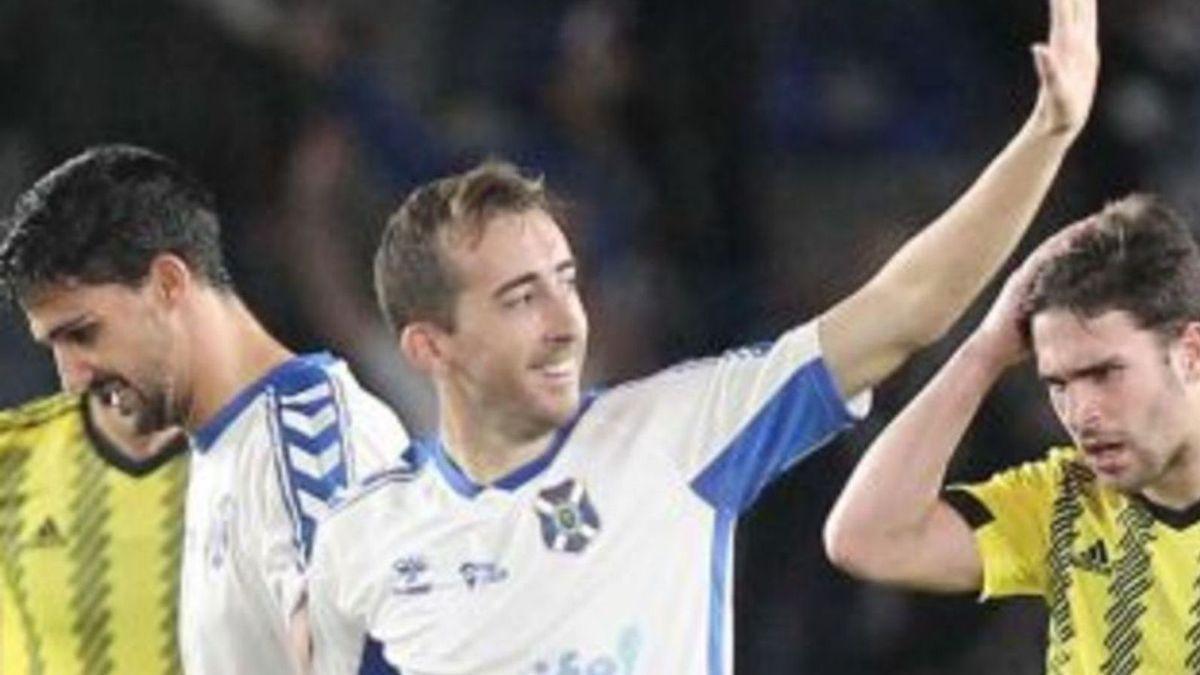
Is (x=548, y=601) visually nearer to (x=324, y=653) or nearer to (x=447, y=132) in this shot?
(x=324, y=653)

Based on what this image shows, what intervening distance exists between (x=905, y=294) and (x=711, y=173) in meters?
3.65

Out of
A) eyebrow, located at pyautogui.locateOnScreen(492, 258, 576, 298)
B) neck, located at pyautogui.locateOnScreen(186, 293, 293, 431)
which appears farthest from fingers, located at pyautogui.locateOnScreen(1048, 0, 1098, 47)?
neck, located at pyautogui.locateOnScreen(186, 293, 293, 431)

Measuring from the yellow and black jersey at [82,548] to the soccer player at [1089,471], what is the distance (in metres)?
1.02

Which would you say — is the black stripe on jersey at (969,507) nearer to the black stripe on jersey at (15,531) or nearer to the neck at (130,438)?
the neck at (130,438)

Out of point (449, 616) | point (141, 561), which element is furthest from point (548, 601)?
point (141, 561)

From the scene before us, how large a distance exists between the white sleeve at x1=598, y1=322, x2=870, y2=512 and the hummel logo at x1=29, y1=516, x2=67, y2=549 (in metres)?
1.10

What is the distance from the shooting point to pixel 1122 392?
3891 millimetres

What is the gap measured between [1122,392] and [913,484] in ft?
1.27

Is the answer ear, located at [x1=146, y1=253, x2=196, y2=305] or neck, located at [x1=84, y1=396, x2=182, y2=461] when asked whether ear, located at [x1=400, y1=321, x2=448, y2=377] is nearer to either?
ear, located at [x1=146, y1=253, x2=196, y2=305]

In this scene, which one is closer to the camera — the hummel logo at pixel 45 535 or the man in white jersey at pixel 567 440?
the man in white jersey at pixel 567 440

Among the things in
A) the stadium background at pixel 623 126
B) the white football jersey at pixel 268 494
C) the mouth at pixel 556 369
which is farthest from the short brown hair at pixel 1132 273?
the stadium background at pixel 623 126

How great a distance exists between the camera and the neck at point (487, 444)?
3857mm

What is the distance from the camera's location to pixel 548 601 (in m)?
3.74

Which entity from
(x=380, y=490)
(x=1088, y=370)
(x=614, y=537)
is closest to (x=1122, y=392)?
(x=1088, y=370)
